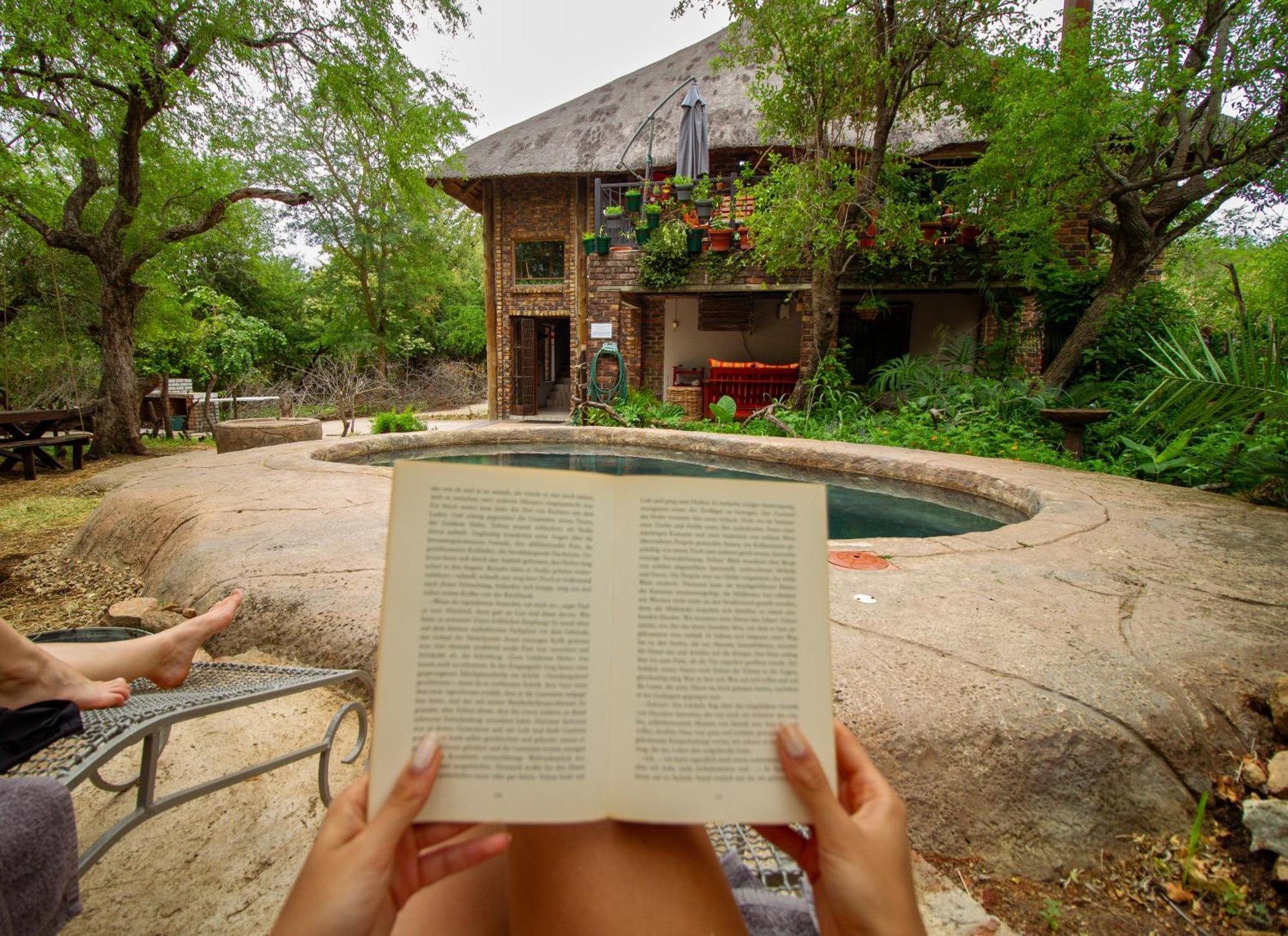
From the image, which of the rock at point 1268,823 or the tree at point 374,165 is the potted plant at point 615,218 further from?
the rock at point 1268,823

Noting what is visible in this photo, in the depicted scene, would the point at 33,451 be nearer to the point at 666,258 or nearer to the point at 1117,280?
the point at 666,258

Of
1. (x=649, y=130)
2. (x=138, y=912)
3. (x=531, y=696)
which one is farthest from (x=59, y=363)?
(x=531, y=696)

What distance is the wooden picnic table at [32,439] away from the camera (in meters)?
5.28

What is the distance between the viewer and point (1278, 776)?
111 cm

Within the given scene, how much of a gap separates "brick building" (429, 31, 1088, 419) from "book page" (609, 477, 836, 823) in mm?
8130

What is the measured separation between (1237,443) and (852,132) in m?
6.59

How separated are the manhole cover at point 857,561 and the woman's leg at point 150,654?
1818 mm

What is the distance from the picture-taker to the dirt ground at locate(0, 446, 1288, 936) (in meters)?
1.00

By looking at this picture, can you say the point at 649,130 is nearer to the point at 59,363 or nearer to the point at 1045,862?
the point at 59,363

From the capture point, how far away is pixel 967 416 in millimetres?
6023

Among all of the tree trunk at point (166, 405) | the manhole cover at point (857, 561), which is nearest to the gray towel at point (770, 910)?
the manhole cover at point (857, 561)

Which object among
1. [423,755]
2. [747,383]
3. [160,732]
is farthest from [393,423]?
[423,755]

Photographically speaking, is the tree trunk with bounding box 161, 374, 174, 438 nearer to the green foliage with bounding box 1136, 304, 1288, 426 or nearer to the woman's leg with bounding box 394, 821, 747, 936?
the woman's leg with bounding box 394, 821, 747, 936

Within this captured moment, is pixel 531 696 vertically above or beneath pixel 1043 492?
above
